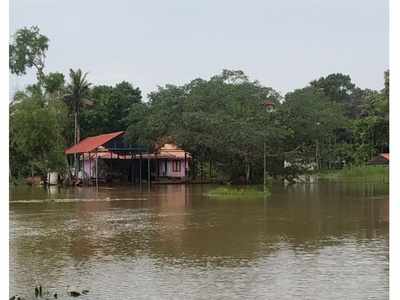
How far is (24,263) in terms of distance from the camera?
10680mm

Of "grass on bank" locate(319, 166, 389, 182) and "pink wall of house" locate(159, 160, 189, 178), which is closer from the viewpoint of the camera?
"grass on bank" locate(319, 166, 389, 182)

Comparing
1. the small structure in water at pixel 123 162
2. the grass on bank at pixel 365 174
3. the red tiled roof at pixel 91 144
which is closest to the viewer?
the red tiled roof at pixel 91 144

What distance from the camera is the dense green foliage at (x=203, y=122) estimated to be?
31.3m

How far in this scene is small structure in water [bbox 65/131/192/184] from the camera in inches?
1489

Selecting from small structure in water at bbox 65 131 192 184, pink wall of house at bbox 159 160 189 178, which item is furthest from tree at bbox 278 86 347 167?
pink wall of house at bbox 159 160 189 178

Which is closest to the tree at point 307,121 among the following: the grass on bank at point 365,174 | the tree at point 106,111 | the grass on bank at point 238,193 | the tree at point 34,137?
the grass on bank at point 365,174

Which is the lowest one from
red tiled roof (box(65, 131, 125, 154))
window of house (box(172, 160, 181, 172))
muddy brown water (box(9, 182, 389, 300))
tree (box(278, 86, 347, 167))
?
muddy brown water (box(9, 182, 389, 300))

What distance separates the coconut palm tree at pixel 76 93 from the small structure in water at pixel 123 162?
1.82 metres

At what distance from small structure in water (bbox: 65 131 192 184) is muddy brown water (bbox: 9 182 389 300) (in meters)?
16.4

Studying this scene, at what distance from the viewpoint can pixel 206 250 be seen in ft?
38.8

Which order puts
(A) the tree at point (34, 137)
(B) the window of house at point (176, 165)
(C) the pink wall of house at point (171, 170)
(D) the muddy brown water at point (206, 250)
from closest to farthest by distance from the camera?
(D) the muddy brown water at point (206, 250)
(A) the tree at point (34, 137)
(C) the pink wall of house at point (171, 170)
(B) the window of house at point (176, 165)

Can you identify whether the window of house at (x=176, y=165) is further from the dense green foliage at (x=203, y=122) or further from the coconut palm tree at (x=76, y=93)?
the coconut palm tree at (x=76, y=93)

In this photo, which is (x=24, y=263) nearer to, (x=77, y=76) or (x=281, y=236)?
(x=281, y=236)

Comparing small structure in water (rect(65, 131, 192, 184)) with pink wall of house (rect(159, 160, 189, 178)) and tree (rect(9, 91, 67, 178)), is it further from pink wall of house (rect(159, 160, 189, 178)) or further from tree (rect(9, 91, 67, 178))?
tree (rect(9, 91, 67, 178))
